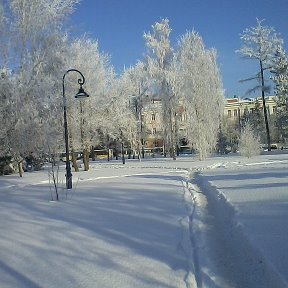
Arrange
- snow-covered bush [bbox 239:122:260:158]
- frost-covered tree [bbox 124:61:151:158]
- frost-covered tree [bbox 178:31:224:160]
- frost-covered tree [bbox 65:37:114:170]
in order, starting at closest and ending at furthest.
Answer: frost-covered tree [bbox 65:37:114:170]
snow-covered bush [bbox 239:122:260:158]
frost-covered tree [bbox 178:31:224:160]
frost-covered tree [bbox 124:61:151:158]

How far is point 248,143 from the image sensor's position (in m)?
39.0

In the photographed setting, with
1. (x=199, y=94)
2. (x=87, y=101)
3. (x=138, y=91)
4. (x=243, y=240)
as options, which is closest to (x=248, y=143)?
(x=199, y=94)

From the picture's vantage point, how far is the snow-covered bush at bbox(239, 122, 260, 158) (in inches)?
1516

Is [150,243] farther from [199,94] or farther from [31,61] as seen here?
[199,94]

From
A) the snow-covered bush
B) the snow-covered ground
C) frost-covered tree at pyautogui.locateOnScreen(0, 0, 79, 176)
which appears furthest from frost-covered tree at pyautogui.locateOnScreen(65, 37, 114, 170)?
the snow-covered ground

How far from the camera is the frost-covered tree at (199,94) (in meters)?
40.4

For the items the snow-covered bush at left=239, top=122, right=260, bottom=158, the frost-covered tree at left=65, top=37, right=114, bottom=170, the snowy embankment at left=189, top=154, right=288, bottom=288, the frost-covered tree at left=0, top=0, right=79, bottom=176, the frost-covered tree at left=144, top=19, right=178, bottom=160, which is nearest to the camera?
the snowy embankment at left=189, top=154, right=288, bottom=288

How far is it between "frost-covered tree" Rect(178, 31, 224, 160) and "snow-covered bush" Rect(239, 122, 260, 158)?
10.4ft

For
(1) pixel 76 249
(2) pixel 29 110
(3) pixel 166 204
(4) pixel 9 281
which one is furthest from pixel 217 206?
(2) pixel 29 110

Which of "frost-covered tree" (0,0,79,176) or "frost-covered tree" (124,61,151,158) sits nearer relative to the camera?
"frost-covered tree" (0,0,79,176)

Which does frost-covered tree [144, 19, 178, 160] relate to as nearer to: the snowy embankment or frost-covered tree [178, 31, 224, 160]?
frost-covered tree [178, 31, 224, 160]

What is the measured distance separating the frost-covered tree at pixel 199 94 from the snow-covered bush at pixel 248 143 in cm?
316

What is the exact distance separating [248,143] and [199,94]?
687 cm

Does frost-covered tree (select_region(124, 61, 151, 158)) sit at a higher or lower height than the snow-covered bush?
higher
